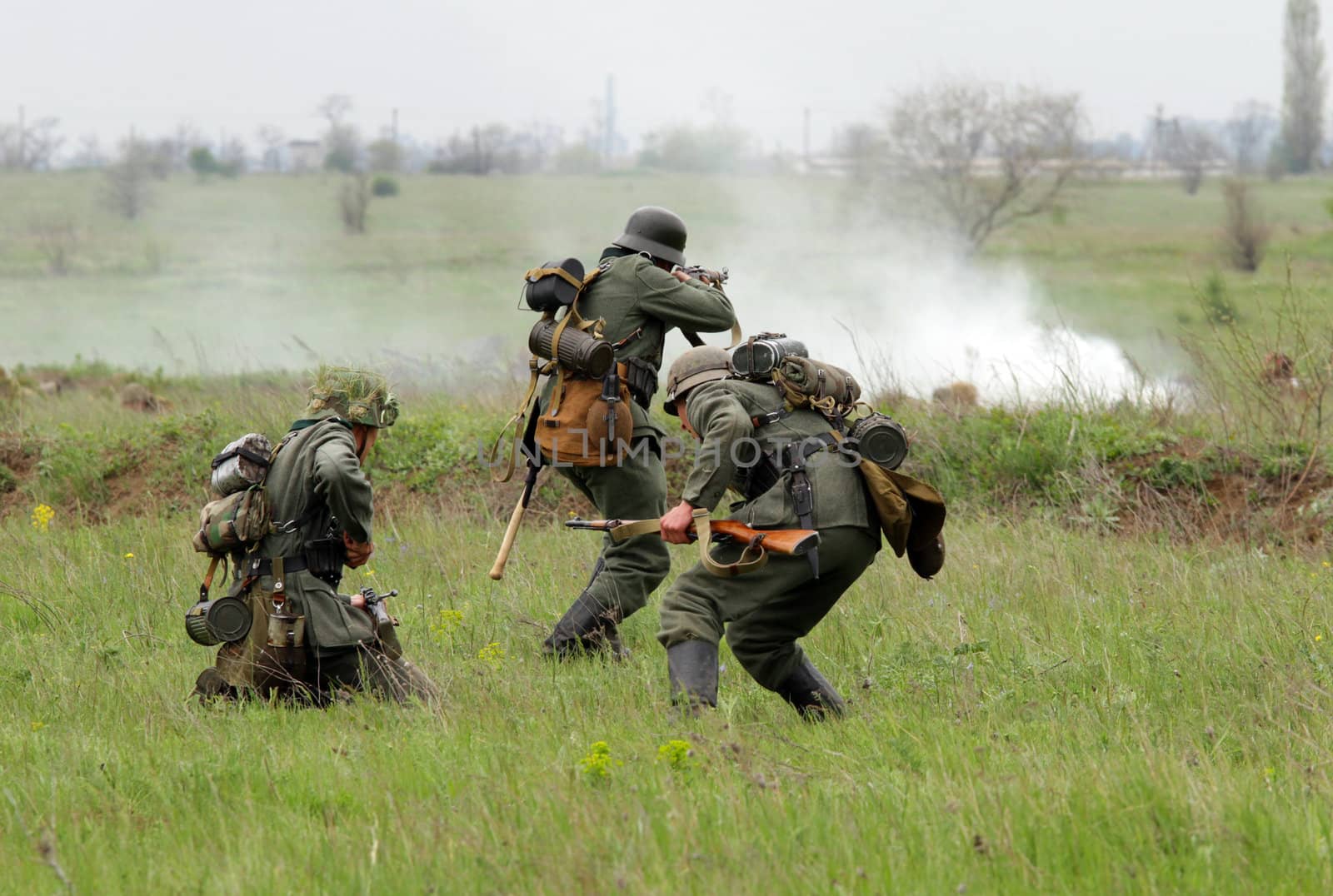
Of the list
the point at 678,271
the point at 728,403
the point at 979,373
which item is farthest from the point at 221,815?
the point at 979,373

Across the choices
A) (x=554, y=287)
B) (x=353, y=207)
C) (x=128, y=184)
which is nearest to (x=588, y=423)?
(x=554, y=287)

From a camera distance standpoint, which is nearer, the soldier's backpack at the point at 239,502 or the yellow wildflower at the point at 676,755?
the yellow wildflower at the point at 676,755

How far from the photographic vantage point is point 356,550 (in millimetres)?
4848

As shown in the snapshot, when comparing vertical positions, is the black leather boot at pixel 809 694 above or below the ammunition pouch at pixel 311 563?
below

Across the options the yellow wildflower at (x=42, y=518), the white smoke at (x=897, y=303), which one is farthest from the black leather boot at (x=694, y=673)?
the white smoke at (x=897, y=303)

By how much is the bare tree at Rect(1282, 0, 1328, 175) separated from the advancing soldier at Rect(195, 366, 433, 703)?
66965 millimetres

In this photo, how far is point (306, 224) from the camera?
4356 centimetres

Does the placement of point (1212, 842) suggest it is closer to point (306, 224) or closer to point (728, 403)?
point (728, 403)

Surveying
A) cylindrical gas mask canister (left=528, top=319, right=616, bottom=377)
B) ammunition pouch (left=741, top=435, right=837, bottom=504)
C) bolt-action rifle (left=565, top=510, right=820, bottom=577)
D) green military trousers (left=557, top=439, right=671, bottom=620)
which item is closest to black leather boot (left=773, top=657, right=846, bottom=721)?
bolt-action rifle (left=565, top=510, right=820, bottom=577)

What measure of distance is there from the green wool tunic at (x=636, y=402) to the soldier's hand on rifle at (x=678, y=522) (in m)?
1.22

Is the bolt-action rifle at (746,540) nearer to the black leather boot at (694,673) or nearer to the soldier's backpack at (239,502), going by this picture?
the black leather boot at (694,673)

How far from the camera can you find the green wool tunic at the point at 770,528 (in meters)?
4.47

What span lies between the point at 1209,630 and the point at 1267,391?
377cm

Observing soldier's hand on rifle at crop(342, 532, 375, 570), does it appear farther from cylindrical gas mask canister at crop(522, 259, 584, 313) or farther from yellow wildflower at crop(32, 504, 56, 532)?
yellow wildflower at crop(32, 504, 56, 532)
